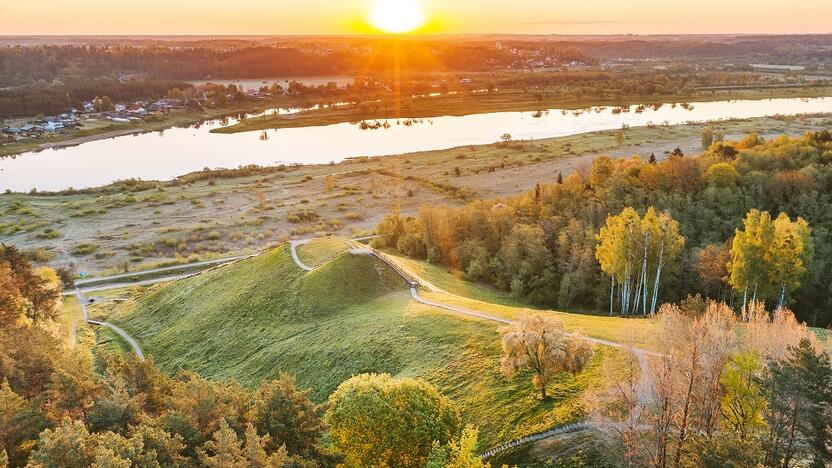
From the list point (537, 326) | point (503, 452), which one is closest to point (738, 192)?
point (537, 326)

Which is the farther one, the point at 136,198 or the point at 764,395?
the point at 136,198

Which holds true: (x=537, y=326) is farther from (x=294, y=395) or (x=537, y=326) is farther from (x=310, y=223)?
(x=310, y=223)

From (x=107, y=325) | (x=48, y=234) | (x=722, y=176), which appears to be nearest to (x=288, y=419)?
(x=107, y=325)

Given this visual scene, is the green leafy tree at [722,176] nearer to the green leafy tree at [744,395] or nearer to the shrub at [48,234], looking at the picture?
the green leafy tree at [744,395]

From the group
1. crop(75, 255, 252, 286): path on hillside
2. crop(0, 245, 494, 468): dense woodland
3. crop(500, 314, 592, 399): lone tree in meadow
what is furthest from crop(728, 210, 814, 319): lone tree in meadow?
crop(75, 255, 252, 286): path on hillside

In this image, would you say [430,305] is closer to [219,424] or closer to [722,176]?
[219,424]

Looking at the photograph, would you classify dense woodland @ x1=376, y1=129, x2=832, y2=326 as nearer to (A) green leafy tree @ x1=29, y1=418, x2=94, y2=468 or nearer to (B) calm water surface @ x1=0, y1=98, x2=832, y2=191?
(A) green leafy tree @ x1=29, y1=418, x2=94, y2=468

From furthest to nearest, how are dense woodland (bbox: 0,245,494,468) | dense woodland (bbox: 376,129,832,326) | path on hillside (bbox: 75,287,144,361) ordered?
1. path on hillside (bbox: 75,287,144,361)
2. dense woodland (bbox: 376,129,832,326)
3. dense woodland (bbox: 0,245,494,468)

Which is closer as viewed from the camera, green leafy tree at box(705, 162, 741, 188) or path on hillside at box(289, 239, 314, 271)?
path on hillside at box(289, 239, 314, 271)
